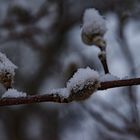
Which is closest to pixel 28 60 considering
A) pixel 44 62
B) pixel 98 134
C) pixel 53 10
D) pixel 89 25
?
pixel 44 62

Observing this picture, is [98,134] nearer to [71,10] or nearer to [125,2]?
[125,2]

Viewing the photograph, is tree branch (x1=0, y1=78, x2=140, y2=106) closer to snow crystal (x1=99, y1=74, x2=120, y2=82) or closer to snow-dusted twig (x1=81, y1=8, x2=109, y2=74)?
snow crystal (x1=99, y1=74, x2=120, y2=82)

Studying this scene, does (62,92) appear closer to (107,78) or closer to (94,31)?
(107,78)

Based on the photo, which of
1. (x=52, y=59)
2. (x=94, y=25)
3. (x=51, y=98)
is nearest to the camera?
(x=51, y=98)

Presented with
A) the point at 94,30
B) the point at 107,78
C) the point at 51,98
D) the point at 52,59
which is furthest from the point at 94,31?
the point at 52,59

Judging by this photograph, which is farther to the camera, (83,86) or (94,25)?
(94,25)

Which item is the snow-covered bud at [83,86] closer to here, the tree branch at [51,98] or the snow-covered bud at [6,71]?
the tree branch at [51,98]

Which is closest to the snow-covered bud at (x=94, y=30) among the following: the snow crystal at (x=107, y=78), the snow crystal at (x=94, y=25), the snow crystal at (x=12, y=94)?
the snow crystal at (x=94, y=25)
